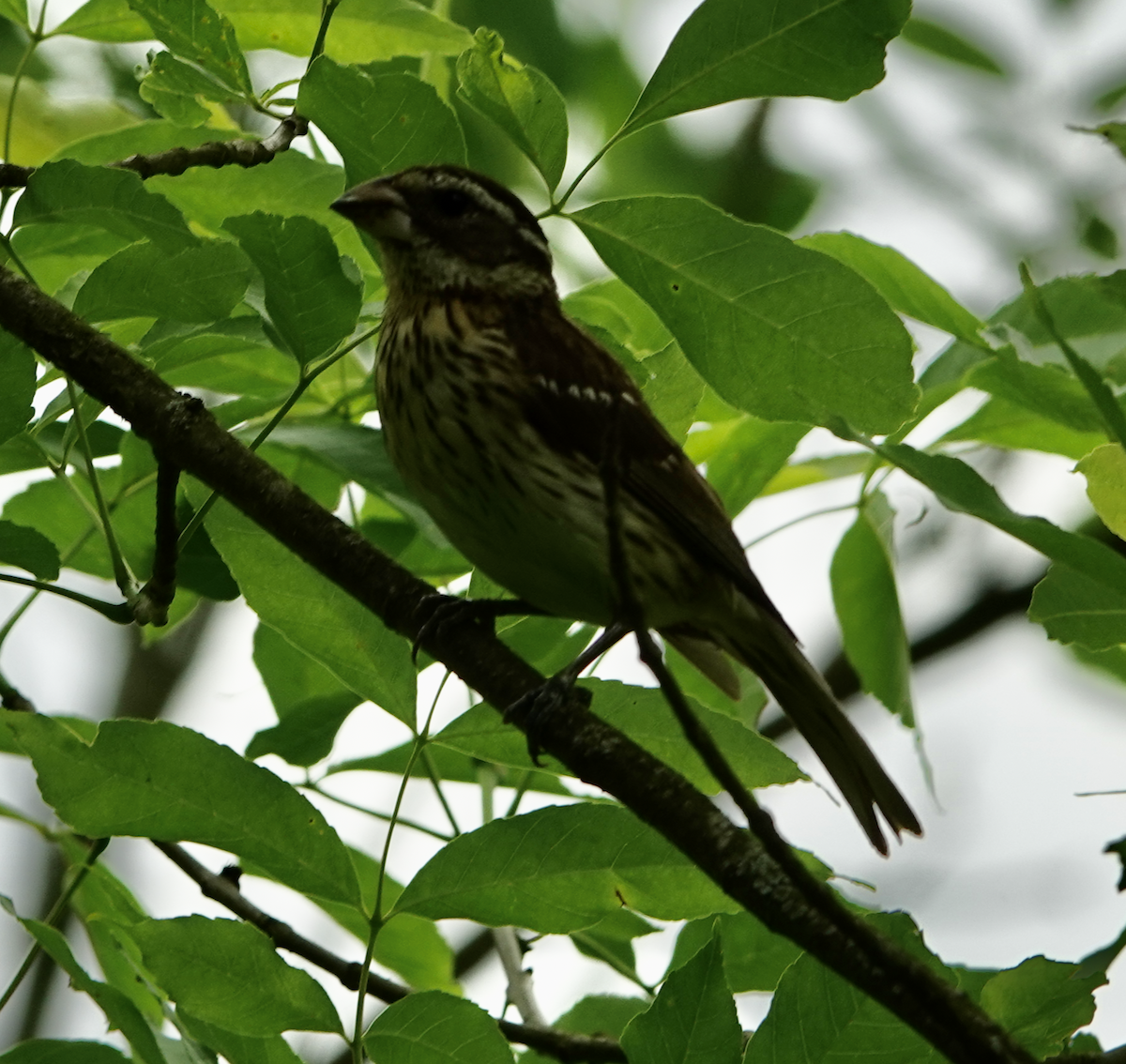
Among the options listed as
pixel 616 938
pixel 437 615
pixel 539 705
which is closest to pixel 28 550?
pixel 437 615

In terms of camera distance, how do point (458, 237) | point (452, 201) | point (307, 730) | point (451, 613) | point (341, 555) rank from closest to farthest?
1. point (341, 555)
2. point (451, 613)
3. point (307, 730)
4. point (452, 201)
5. point (458, 237)

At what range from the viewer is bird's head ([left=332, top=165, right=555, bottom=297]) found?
389 centimetres

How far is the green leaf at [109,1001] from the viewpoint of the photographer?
255 cm

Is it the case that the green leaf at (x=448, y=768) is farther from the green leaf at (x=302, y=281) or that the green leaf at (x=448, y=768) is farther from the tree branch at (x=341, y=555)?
the green leaf at (x=302, y=281)

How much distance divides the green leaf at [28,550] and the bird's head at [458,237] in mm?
1188

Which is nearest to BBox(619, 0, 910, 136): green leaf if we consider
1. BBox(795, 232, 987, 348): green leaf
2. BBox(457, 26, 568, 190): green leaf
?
BBox(457, 26, 568, 190): green leaf

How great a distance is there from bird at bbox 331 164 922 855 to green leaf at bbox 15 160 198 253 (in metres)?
0.61

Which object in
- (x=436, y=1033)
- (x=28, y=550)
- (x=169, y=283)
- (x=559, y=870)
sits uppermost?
(x=169, y=283)

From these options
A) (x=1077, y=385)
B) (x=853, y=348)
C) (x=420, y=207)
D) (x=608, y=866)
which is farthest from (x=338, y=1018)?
(x=420, y=207)

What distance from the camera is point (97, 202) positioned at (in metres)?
2.77

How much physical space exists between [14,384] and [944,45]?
3553 mm

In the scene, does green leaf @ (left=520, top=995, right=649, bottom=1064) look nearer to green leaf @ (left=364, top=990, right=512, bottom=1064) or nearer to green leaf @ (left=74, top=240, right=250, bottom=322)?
green leaf @ (left=364, top=990, right=512, bottom=1064)

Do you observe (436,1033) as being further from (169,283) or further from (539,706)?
(169,283)

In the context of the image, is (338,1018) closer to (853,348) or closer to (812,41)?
(853,348)
